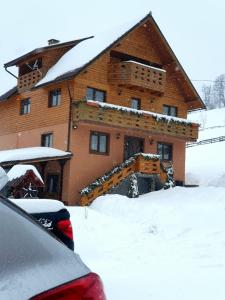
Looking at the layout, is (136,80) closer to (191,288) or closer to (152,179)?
(152,179)

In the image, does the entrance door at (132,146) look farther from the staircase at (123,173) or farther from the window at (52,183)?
the window at (52,183)

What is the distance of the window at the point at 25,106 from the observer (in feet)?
102

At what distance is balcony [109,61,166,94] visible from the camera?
90.9 ft

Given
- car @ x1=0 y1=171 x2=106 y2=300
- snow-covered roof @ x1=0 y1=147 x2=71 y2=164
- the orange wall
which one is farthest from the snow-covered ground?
car @ x1=0 y1=171 x2=106 y2=300

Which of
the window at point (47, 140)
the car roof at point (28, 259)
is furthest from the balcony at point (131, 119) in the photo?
the car roof at point (28, 259)

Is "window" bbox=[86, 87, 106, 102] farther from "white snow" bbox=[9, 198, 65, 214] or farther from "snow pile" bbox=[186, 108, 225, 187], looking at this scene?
"white snow" bbox=[9, 198, 65, 214]

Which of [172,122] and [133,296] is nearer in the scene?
[133,296]

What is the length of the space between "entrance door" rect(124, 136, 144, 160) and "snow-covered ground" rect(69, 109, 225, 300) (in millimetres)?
3394

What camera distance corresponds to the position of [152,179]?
2844 cm

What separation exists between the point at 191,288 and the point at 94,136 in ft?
69.4

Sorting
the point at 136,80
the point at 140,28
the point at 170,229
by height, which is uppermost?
the point at 140,28

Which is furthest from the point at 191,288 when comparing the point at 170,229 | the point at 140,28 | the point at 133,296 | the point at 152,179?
the point at 140,28

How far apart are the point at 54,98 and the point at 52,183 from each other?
4972 millimetres

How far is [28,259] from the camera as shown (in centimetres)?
210
